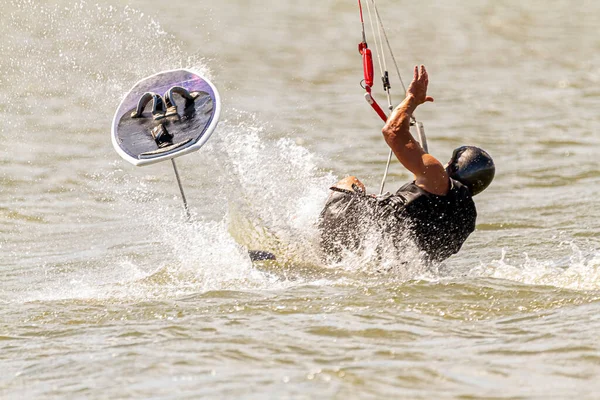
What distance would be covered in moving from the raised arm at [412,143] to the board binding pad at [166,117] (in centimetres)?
142

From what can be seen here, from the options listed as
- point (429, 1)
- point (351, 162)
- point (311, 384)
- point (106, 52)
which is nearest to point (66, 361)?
point (311, 384)

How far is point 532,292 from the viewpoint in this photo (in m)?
6.13

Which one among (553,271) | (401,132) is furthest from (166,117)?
(553,271)

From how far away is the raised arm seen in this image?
6348 millimetres

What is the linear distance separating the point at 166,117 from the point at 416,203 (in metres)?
2.04

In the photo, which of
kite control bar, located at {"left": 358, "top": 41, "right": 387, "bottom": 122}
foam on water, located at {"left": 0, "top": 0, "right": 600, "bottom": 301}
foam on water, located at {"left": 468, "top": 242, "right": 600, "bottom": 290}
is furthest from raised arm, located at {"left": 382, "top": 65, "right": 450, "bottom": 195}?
foam on water, located at {"left": 468, "top": 242, "right": 600, "bottom": 290}

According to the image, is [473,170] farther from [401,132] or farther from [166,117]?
[166,117]

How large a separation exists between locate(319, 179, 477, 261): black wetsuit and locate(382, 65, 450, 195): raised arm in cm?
13

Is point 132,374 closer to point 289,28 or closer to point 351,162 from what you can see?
point 351,162

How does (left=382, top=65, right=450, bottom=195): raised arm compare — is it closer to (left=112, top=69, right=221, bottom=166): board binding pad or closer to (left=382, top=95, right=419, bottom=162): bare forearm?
(left=382, top=95, right=419, bottom=162): bare forearm

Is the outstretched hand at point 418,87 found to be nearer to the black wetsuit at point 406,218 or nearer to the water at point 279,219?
the black wetsuit at point 406,218

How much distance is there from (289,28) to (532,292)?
41.0ft

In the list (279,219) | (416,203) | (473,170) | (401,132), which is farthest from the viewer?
(279,219)

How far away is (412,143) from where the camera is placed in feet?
20.9
